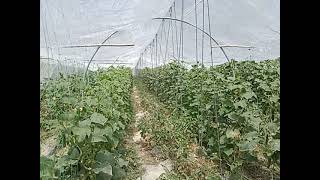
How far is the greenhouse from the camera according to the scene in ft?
10.2

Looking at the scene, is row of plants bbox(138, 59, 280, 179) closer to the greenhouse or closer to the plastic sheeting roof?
the greenhouse

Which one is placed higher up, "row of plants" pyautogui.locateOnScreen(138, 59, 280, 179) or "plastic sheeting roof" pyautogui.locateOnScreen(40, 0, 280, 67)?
"plastic sheeting roof" pyautogui.locateOnScreen(40, 0, 280, 67)

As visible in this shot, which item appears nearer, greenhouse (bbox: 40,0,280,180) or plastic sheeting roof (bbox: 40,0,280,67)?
greenhouse (bbox: 40,0,280,180)

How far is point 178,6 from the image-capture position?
26.0 feet

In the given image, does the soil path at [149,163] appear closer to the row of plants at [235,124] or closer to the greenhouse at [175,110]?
the greenhouse at [175,110]

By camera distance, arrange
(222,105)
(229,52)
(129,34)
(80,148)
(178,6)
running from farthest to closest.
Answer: (129,34), (229,52), (178,6), (222,105), (80,148)

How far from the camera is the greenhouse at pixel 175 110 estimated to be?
10.2 ft

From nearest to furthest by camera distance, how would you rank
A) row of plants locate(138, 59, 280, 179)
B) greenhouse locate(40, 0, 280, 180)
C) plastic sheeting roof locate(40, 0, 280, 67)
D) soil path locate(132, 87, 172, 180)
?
greenhouse locate(40, 0, 280, 180) → row of plants locate(138, 59, 280, 179) → soil path locate(132, 87, 172, 180) → plastic sheeting roof locate(40, 0, 280, 67)

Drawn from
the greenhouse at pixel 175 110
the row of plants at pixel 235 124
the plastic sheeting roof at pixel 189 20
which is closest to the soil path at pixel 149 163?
the greenhouse at pixel 175 110

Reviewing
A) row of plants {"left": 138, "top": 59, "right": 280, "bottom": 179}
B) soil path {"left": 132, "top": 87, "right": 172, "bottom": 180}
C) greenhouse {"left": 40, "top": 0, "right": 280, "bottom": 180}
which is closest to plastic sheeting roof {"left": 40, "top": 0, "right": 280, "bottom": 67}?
greenhouse {"left": 40, "top": 0, "right": 280, "bottom": 180}
